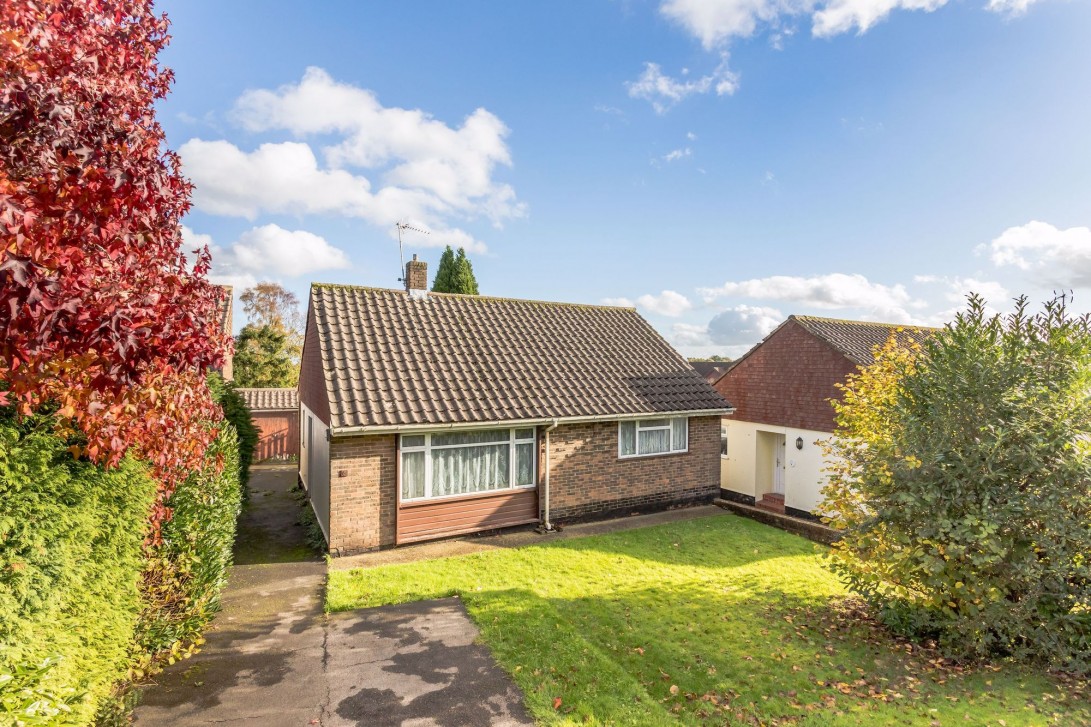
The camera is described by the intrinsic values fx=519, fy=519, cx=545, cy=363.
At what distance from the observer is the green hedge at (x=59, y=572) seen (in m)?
3.43

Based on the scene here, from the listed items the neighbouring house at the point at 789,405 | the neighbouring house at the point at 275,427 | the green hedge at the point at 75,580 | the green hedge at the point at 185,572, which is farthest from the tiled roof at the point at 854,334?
the neighbouring house at the point at 275,427

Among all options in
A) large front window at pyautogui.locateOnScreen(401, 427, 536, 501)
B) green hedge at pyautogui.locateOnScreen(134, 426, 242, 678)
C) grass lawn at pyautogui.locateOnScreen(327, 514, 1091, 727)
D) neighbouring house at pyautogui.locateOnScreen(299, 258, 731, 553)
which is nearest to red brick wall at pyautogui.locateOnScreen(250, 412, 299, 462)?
neighbouring house at pyautogui.locateOnScreen(299, 258, 731, 553)

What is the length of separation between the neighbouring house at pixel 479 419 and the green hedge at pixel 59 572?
5.75 meters

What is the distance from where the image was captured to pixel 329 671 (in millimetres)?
6641

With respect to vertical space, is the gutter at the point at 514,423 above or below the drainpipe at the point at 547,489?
above

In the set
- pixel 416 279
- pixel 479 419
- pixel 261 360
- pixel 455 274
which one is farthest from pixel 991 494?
pixel 261 360

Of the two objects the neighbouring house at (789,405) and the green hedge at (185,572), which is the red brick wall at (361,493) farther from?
the neighbouring house at (789,405)

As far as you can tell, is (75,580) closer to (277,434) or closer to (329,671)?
(329,671)

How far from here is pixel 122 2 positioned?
443cm

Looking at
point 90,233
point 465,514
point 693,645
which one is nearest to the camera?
point 90,233

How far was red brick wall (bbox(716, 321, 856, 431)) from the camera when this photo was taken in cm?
1623

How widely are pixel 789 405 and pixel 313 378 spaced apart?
15.1 meters

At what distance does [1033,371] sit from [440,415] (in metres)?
10.3

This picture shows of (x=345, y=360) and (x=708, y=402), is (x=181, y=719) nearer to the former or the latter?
(x=345, y=360)
